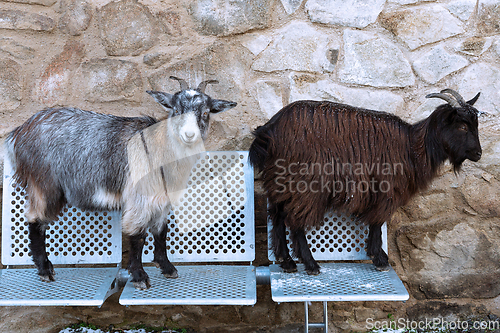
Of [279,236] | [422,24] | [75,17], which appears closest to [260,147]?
[279,236]

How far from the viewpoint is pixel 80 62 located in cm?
307

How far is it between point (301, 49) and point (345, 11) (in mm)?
391

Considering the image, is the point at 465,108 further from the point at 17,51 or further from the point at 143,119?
the point at 17,51

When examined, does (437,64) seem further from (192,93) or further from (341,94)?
(192,93)

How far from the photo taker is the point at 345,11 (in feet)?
9.80

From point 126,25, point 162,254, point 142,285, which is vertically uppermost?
point 126,25

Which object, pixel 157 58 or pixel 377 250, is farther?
pixel 157 58

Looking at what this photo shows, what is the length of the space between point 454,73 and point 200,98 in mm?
1777

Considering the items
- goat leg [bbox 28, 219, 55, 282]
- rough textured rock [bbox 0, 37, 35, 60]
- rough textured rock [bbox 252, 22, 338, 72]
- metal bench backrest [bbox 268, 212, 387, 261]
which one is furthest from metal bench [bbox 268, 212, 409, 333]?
rough textured rock [bbox 0, 37, 35, 60]

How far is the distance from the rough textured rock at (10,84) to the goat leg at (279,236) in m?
1.93

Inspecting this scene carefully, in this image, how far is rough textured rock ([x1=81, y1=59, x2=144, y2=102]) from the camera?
3.05m

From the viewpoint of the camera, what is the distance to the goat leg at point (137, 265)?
7.85 feet

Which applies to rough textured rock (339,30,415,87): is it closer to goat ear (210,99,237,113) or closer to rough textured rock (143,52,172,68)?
goat ear (210,99,237,113)

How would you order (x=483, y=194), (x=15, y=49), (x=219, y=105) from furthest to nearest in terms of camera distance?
(x=15, y=49)
(x=483, y=194)
(x=219, y=105)
